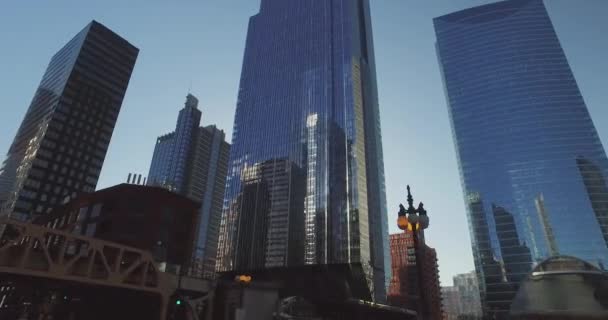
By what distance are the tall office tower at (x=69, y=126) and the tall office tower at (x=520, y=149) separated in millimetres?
144790

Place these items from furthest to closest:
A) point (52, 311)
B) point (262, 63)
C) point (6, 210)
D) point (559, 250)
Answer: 1. point (262, 63)
2. point (559, 250)
3. point (6, 210)
4. point (52, 311)

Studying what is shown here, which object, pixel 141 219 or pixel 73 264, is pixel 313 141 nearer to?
pixel 141 219

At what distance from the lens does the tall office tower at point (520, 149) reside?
12638 centimetres

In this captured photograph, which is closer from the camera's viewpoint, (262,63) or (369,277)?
(369,277)

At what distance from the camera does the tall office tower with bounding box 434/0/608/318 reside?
4975 inches

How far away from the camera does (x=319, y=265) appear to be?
103m

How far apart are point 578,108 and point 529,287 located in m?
164

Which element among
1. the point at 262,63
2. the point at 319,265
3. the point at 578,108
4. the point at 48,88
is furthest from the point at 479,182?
the point at 48,88

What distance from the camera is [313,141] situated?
118m

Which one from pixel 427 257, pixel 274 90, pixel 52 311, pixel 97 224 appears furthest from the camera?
pixel 427 257

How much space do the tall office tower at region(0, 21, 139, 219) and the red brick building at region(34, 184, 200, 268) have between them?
61.5 meters

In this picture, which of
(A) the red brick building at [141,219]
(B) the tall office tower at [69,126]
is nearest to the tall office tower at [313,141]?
(A) the red brick building at [141,219]

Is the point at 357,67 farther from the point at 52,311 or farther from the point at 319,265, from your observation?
the point at 52,311

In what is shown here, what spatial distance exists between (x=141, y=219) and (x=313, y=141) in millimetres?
64532
